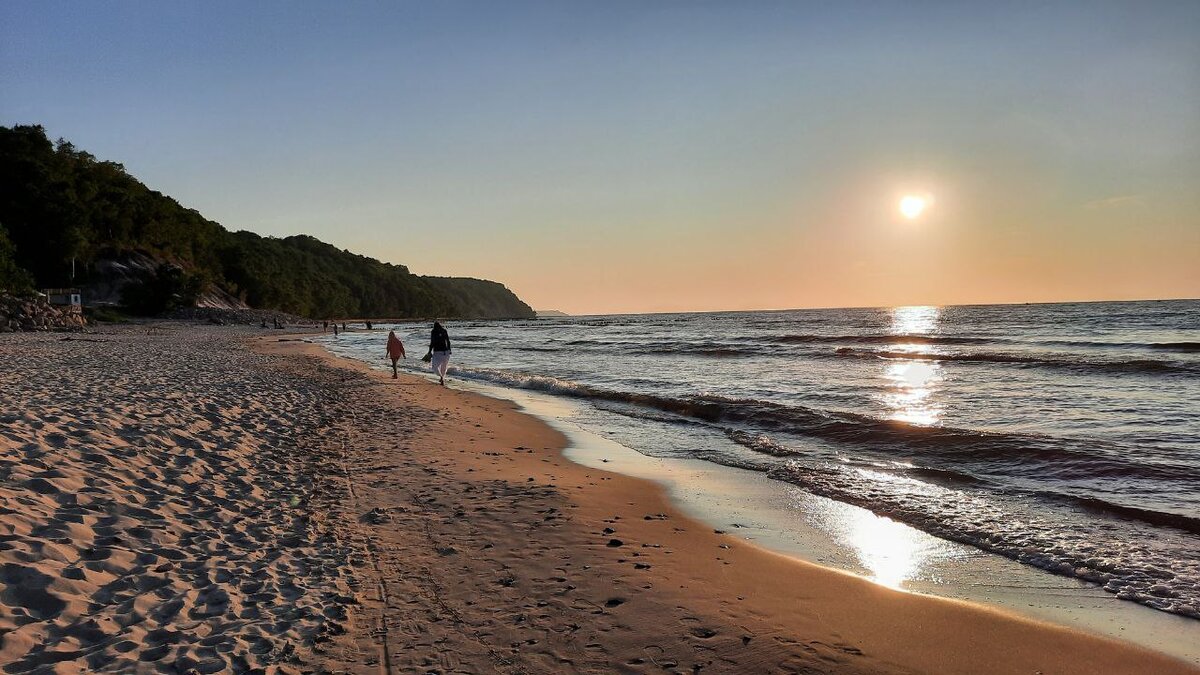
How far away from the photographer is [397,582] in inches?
214

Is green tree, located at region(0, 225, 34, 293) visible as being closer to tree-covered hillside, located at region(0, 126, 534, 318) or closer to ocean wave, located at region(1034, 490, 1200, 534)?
tree-covered hillside, located at region(0, 126, 534, 318)

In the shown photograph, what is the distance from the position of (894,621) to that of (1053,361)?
30.0 m

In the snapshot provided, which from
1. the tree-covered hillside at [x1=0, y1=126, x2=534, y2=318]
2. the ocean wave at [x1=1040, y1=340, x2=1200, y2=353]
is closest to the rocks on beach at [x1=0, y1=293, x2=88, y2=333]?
the tree-covered hillside at [x1=0, y1=126, x2=534, y2=318]

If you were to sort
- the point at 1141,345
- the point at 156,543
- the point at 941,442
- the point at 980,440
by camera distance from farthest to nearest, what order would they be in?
the point at 1141,345 → the point at 941,442 → the point at 980,440 → the point at 156,543

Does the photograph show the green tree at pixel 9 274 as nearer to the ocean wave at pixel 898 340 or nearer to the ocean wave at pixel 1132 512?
the ocean wave at pixel 898 340

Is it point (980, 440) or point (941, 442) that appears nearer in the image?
point (980, 440)

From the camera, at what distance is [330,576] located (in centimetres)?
541

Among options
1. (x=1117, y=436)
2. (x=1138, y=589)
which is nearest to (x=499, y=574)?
(x=1138, y=589)

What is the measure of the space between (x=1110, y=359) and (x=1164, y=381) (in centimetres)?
909

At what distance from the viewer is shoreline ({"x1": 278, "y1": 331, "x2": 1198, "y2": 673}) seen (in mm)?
4561

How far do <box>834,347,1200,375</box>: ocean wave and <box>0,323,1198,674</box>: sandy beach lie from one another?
26119mm

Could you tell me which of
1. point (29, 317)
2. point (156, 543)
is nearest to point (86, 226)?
point (29, 317)

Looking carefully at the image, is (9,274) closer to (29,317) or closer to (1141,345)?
(29,317)

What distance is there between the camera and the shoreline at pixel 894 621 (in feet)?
15.0
